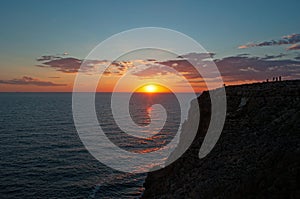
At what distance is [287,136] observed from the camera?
19.6 meters

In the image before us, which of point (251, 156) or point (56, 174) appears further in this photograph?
point (56, 174)

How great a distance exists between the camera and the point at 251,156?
19.4 metres

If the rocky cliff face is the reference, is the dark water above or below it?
below

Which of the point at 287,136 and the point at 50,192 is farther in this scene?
the point at 50,192

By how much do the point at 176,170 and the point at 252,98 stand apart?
1376 centimetres

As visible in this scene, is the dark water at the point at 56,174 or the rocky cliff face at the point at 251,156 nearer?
the rocky cliff face at the point at 251,156

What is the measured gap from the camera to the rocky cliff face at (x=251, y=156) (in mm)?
14727

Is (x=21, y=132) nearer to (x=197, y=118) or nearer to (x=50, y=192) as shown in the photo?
(x=50, y=192)

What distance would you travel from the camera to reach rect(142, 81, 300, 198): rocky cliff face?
1473cm

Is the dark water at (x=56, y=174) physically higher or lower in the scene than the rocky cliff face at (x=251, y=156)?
lower

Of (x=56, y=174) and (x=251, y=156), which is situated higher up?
(x=251, y=156)

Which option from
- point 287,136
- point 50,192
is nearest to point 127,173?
point 50,192

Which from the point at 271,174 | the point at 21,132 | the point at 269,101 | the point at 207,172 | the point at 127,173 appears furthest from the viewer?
the point at 21,132

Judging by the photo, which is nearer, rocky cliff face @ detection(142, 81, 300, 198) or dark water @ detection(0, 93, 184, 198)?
rocky cliff face @ detection(142, 81, 300, 198)
